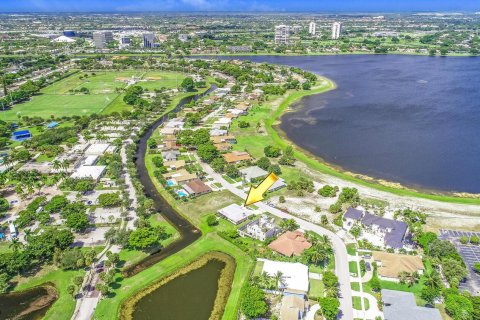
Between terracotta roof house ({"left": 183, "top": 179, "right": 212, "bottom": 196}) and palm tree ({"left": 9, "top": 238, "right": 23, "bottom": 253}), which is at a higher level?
terracotta roof house ({"left": 183, "top": 179, "right": 212, "bottom": 196})

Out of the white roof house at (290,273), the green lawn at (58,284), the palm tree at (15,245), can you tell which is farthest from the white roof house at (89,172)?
the white roof house at (290,273)

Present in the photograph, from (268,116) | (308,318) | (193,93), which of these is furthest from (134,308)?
(193,93)

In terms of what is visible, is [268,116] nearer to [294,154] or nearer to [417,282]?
[294,154]

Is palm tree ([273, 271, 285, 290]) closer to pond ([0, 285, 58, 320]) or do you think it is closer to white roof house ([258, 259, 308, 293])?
white roof house ([258, 259, 308, 293])

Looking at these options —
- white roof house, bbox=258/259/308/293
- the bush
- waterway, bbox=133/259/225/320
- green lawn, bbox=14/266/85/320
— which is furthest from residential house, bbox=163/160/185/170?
white roof house, bbox=258/259/308/293

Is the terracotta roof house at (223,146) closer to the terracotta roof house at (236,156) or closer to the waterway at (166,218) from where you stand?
the terracotta roof house at (236,156)

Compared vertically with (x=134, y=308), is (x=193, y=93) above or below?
above
